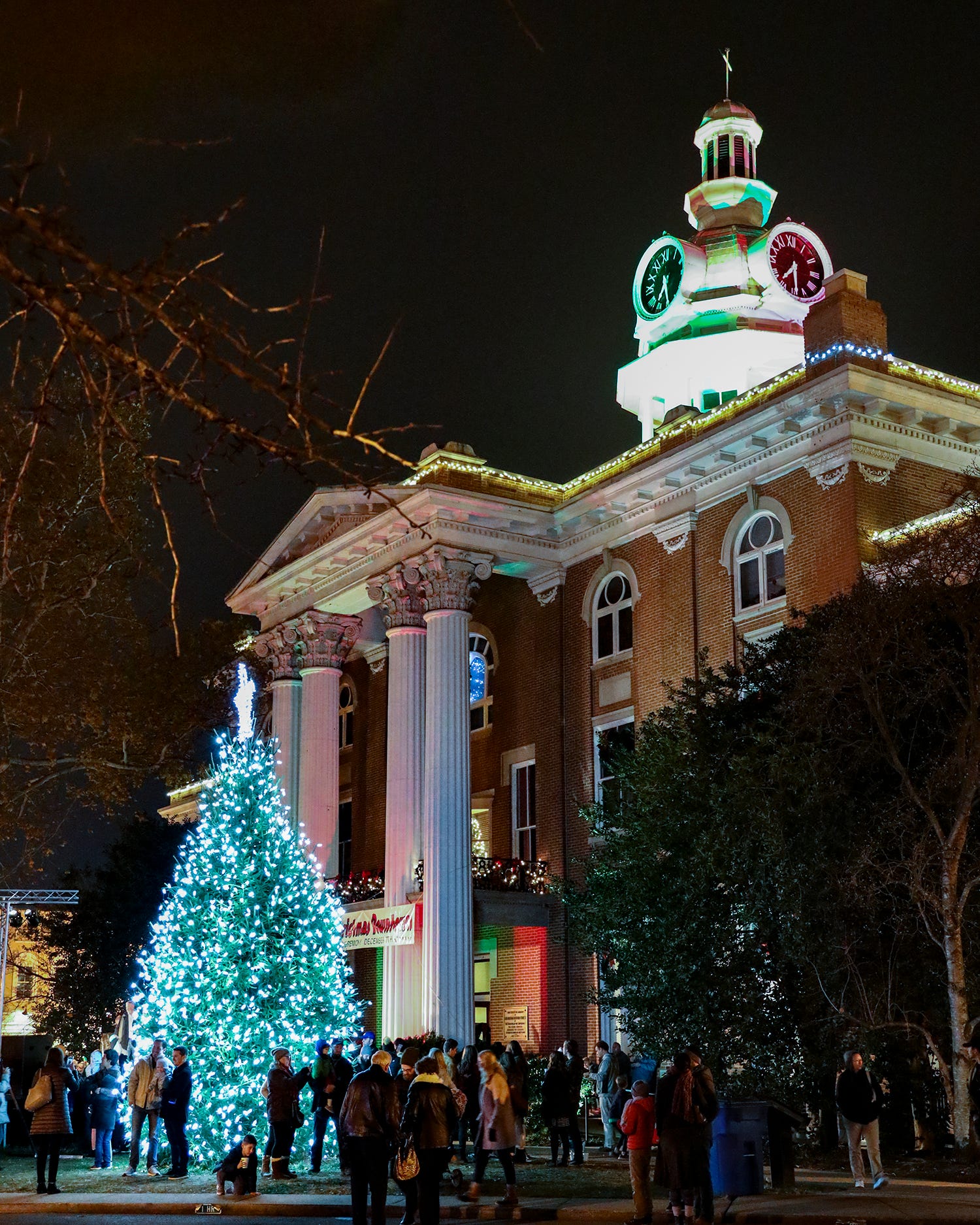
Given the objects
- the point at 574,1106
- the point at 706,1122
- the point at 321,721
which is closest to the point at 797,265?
the point at 321,721

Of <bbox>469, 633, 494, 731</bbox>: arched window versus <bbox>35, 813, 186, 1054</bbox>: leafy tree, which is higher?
<bbox>469, 633, 494, 731</bbox>: arched window

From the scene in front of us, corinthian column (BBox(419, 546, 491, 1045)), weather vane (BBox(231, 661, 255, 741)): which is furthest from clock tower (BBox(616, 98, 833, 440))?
weather vane (BBox(231, 661, 255, 741))

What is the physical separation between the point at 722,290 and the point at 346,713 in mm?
16996

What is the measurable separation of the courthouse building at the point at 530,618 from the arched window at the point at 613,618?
66 millimetres

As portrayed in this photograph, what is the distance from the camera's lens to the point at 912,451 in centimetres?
2814

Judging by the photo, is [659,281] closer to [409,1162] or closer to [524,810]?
[524,810]

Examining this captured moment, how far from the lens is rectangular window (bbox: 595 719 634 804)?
3247 cm

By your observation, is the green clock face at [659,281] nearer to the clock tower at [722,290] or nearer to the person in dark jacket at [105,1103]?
the clock tower at [722,290]

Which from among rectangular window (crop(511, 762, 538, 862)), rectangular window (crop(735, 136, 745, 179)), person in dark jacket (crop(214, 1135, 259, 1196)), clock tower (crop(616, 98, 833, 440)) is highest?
rectangular window (crop(735, 136, 745, 179))

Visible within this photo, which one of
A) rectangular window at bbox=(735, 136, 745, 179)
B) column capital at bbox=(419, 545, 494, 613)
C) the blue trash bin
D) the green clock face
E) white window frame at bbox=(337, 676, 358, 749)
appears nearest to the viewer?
the blue trash bin

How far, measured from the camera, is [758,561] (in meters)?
29.7

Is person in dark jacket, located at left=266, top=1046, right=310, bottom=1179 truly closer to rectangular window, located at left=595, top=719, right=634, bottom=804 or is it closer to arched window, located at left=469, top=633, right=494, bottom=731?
rectangular window, located at left=595, top=719, right=634, bottom=804

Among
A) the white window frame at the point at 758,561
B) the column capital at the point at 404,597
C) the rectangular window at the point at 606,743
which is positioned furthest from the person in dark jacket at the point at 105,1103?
the white window frame at the point at 758,561

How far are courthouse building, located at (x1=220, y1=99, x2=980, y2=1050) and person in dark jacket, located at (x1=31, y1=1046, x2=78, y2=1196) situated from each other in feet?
29.1
